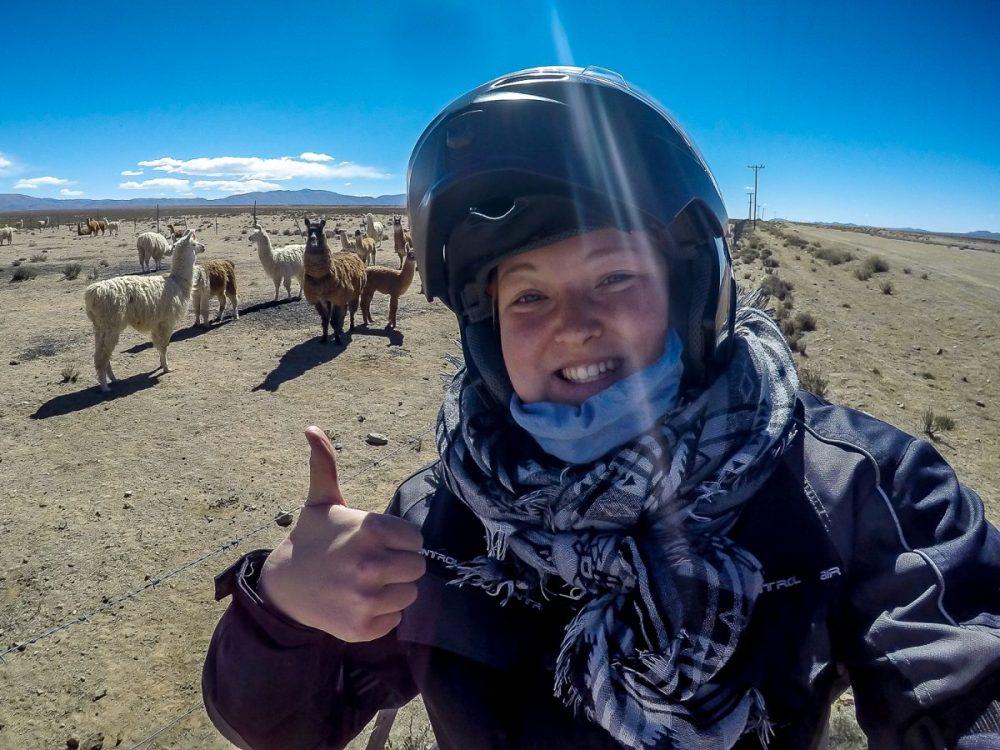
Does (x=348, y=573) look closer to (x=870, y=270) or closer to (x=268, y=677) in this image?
(x=268, y=677)

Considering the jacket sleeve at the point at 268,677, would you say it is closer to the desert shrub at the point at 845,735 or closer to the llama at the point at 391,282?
the desert shrub at the point at 845,735

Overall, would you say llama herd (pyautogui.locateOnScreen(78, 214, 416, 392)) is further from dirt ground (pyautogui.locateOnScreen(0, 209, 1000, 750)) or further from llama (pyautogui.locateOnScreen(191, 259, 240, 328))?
dirt ground (pyautogui.locateOnScreen(0, 209, 1000, 750))

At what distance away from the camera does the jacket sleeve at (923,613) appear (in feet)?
3.29

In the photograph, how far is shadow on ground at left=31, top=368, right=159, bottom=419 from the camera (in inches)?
295

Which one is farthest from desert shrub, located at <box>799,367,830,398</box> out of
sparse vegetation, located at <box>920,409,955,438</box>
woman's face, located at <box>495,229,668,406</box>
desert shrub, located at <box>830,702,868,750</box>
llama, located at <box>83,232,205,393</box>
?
llama, located at <box>83,232,205,393</box>

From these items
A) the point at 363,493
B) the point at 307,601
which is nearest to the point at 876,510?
the point at 307,601

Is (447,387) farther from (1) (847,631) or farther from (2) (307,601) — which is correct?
(1) (847,631)

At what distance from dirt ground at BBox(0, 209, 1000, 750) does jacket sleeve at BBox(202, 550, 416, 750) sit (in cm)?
96

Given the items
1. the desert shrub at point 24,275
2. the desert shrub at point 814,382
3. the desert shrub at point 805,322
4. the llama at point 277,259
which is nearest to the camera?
the desert shrub at point 814,382

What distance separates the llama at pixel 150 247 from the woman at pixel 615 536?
69.4 feet

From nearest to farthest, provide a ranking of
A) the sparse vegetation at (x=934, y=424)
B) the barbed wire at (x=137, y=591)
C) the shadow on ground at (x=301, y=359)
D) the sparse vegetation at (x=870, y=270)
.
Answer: the barbed wire at (x=137, y=591)
the sparse vegetation at (x=934, y=424)
the shadow on ground at (x=301, y=359)
the sparse vegetation at (x=870, y=270)

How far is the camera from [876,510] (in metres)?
1.19

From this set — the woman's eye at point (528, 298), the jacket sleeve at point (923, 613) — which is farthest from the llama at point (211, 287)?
the jacket sleeve at point (923, 613)

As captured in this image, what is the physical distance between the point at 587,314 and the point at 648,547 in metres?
0.56
